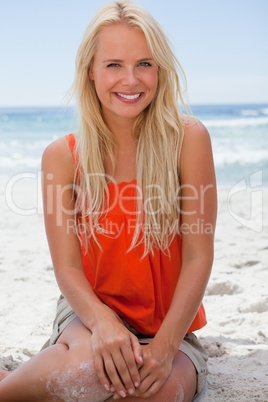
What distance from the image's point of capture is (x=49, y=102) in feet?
128

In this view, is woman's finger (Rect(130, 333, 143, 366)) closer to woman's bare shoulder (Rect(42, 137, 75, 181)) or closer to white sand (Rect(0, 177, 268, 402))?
white sand (Rect(0, 177, 268, 402))

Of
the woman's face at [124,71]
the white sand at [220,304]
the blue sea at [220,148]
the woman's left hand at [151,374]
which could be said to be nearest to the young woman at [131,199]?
the woman's face at [124,71]

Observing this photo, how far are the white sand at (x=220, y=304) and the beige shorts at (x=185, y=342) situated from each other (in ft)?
0.40

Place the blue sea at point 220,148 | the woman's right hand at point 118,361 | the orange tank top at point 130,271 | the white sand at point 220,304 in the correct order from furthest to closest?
the blue sea at point 220,148 < the white sand at point 220,304 < the orange tank top at point 130,271 < the woman's right hand at point 118,361

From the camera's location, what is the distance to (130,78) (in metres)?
2.00

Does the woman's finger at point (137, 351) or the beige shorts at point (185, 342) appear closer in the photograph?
the woman's finger at point (137, 351)

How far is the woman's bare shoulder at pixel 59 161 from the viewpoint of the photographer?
2.14 metres

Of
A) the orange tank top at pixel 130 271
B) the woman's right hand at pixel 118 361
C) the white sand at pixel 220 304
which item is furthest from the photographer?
the white sand at pixel 220 304

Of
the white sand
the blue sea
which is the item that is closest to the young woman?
the white sand

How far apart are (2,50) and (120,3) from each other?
37.0 meters

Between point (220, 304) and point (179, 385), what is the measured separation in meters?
1.34

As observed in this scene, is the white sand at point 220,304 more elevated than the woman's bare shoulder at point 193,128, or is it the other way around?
the woman's bare shoulder at point 193,128

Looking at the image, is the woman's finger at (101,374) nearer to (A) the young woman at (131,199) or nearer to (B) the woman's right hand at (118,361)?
(B) the woman's right hand at (118,361)

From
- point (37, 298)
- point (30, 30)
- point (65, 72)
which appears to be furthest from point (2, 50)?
point (37, 298)
